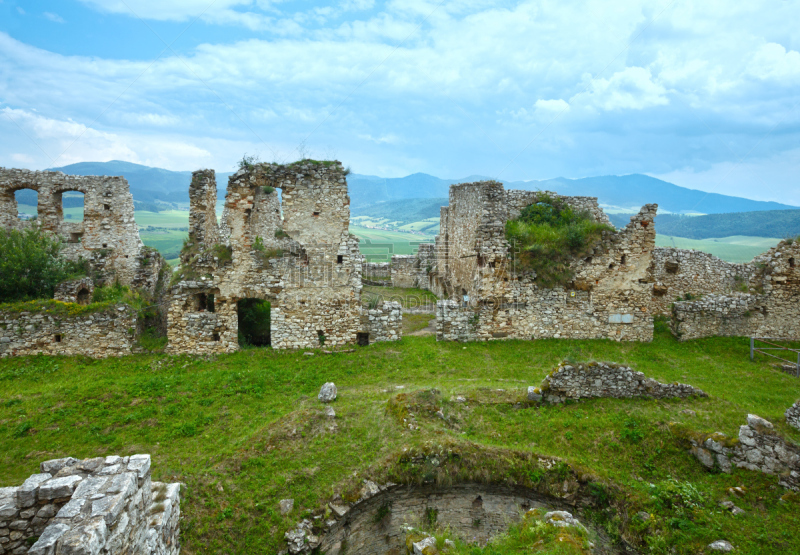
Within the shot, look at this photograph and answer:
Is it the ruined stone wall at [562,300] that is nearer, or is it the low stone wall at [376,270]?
the ruined stone wall at [562,300]

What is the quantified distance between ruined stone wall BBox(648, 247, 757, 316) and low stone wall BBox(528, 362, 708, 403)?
1113 cm

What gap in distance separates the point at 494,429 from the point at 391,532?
3.05 m

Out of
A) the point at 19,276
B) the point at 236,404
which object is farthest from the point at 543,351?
the point at 19,276

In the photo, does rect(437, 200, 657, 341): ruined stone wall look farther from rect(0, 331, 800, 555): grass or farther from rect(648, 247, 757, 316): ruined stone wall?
rect(648, 247, 757, 316): ruined stone wall

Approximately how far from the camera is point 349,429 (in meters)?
9.36

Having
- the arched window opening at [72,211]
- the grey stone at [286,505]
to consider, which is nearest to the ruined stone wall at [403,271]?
the arched window opening at [72,211]

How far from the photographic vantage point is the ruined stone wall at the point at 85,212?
1689 cm

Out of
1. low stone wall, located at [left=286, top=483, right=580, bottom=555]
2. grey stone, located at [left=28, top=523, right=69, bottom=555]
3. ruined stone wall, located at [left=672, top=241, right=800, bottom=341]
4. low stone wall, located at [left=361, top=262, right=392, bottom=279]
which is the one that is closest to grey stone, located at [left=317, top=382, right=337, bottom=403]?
low stone wall, located at [left=286, top=483, right=580, bottom=555]

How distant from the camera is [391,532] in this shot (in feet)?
26.3

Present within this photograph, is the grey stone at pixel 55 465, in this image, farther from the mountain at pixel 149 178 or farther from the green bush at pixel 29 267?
the mountain at pixel 149 178

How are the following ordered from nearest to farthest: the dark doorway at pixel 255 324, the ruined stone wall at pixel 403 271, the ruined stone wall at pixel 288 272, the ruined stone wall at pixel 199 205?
1. the ruined stone wall at pixel 288 272
2. the ruined stone wall at pixel 199 205
3. the dark doorway at pixel 255 324
4. the ruined stone wall at pixel 403 271

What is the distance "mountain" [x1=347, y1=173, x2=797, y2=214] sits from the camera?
100m

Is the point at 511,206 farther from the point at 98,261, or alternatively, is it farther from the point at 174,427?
the point at 98,261

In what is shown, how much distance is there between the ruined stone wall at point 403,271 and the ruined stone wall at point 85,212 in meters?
14.9
